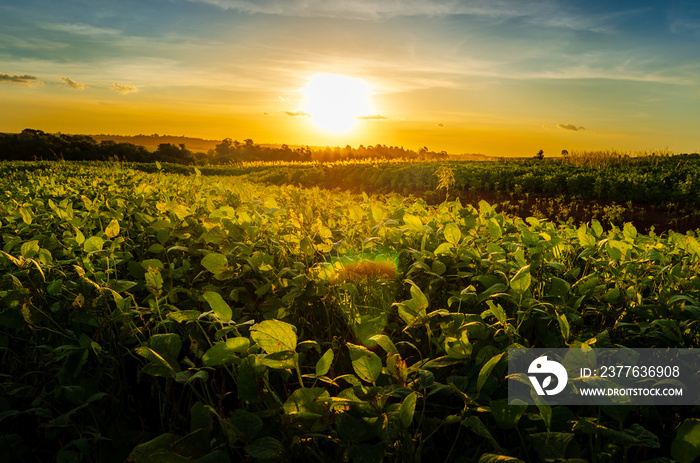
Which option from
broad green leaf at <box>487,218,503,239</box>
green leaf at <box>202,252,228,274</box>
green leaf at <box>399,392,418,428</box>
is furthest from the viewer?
broad green leaf at <box>487,218,503,239</box>

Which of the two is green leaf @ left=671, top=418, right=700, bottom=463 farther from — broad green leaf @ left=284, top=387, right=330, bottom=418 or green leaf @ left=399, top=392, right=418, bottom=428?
broad green leaf @ left=284, top=387, right=330, bottom=418

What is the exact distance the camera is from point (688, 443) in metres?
1.09

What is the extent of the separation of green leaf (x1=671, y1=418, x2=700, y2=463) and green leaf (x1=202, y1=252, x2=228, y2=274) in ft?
6.20

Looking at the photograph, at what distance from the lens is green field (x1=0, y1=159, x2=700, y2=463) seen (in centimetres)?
126

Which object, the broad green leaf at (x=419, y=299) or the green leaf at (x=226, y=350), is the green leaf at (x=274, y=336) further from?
the broad green leaf at (x=419, y=299)

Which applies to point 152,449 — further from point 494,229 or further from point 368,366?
point 494,229

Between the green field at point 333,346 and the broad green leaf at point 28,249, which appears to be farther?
the broad green leaf at point 28,249

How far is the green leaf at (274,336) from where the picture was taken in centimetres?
125

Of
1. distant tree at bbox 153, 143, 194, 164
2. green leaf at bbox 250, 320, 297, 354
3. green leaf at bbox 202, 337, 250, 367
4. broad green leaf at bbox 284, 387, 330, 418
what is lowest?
broad green leaf at bbox 284, 387, 330, 418

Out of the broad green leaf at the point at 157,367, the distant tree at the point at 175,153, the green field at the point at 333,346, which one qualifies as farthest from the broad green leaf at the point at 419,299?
the distant tree at the point at 175,153

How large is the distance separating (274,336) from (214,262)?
1.02 metres

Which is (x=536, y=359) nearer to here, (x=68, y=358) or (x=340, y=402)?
(x=340, y=402)

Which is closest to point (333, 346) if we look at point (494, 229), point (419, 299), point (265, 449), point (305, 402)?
point (419, 299)

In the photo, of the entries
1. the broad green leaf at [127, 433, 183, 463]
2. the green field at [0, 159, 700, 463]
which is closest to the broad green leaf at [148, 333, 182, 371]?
the green field at [0, 159, 700, 463]
